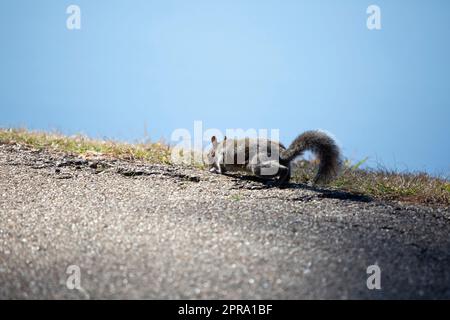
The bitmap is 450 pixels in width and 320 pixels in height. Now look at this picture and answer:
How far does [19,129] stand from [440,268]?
9362 millimetres

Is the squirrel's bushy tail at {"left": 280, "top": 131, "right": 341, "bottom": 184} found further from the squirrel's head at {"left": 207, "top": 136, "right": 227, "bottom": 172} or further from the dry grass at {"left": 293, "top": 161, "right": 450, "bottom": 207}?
the squirrel's head at {"left": 207, "top": 136, "right": 227, "bottom": 172}

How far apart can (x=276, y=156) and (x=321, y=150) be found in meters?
0.63

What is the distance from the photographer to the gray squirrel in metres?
5.79

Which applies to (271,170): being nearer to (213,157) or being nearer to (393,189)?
(213,157)

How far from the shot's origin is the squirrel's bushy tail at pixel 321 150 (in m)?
5.76

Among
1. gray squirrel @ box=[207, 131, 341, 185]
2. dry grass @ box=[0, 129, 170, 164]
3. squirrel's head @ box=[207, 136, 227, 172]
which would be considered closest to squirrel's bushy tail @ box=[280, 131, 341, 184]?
gray squirrel @ box=[207, 131, 341, 185]

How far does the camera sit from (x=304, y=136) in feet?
19.4

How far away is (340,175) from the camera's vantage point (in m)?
6.55

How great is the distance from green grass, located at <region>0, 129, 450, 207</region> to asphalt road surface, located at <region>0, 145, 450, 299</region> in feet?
2.39

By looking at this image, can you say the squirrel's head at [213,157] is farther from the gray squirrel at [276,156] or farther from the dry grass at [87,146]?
the dry grass at [87,146]
